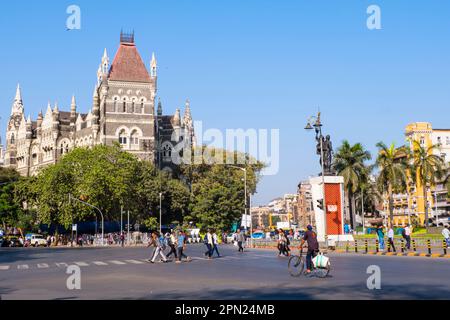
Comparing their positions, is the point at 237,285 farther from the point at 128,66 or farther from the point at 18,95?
the point at 18,95

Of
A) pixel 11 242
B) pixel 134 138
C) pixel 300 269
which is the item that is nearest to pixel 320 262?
pixel 300 269

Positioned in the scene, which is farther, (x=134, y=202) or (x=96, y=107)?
(x=96, y=107)

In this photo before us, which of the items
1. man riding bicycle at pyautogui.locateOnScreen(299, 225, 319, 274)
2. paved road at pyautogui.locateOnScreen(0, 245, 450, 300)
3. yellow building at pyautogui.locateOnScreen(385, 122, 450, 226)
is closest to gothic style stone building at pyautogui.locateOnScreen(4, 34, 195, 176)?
yellow building at pyautogui.locateOnScreen(385, 122, 450, 226)

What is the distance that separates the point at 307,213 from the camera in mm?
169875

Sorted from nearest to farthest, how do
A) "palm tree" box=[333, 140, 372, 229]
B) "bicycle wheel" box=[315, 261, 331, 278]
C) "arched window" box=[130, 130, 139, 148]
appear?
"bicycle wheel" box=[315, 261, 331, 278], "palm tree" box=[333, 140, 372, 229], "arched window" box=[130, 130, 139, 148]

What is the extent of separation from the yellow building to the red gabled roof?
146 ft

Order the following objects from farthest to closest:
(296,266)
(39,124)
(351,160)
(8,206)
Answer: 1. (39,124)
2. (8,206)
3. (351,160)
4. (296,266)

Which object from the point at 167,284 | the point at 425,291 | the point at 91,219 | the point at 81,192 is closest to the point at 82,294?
the point at 167,284

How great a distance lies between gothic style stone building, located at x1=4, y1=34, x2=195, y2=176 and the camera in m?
89.9

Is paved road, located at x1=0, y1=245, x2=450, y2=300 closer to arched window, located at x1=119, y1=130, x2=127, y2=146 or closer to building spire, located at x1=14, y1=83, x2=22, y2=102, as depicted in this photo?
arched window, located at x1=119, y1=130, x2=127, y2=146

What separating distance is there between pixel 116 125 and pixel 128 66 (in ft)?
36.6

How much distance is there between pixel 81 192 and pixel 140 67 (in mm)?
36762

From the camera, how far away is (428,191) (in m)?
95.8
